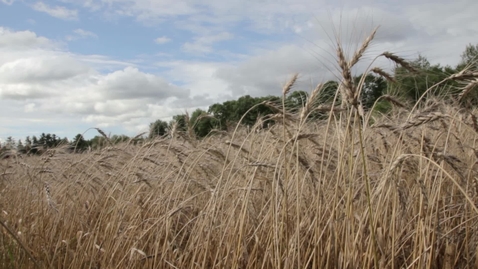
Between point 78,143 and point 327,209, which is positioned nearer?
point 327,209

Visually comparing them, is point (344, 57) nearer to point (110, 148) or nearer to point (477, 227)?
point (477, 227)

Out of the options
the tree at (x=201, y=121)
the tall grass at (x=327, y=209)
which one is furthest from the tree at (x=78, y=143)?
the tree at (x=201, y=121)

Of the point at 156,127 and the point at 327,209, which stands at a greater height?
the point at 156,127

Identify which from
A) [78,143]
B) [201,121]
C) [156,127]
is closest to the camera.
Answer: [201,121]

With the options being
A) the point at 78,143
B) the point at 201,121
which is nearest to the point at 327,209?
the point at 201,121

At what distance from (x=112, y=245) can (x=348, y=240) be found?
7.35 ft

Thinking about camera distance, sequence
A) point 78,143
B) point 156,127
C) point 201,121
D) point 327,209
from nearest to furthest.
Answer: point 327,209
point 201,121
point 156,127
point 78,143

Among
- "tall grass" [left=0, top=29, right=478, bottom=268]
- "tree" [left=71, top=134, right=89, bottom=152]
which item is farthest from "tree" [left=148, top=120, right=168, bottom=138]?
"tall grass" [left=0, top=29, right=478, bottom=268]

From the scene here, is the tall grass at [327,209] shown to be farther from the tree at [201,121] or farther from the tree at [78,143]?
the tree at [78,143]

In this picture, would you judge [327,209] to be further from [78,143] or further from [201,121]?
[78,143]

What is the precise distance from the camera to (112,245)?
3.80m

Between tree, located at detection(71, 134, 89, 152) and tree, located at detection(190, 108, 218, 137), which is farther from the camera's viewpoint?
tree, located at detection(71, 134, 89, 152)

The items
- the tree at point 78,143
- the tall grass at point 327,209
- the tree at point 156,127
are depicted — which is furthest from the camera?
the tree at point 156,127

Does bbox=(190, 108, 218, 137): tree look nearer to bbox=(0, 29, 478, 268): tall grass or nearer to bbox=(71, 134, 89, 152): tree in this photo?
bbox=(0, 29, 478, 268): tall grass
